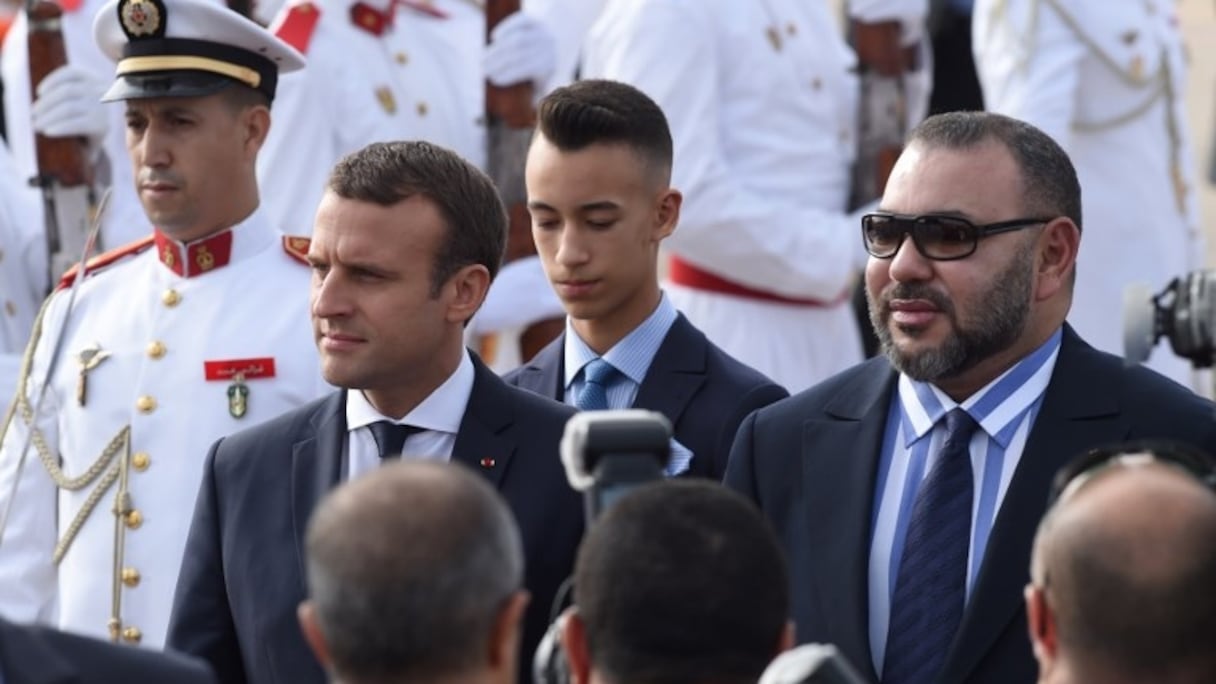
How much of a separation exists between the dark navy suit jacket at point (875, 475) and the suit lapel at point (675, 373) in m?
0.63

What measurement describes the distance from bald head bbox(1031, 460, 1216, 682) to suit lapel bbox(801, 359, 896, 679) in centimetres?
107

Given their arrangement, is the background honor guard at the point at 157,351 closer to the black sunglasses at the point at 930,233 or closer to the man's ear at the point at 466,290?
the man's ear at the point at 466,290

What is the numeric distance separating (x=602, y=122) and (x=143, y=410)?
1.08 m

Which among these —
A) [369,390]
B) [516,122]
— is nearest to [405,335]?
[369,390]

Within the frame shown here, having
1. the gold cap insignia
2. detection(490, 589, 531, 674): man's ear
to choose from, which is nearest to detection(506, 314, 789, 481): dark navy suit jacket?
the gold cap insignia

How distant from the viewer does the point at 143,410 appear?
572cm

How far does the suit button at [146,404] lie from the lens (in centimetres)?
571

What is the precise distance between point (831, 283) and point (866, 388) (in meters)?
3.29

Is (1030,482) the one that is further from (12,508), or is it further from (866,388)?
(12,508)

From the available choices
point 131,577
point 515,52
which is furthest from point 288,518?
point 515,52

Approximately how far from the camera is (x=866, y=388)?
479cm

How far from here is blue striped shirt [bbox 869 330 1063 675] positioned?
453 centimetres

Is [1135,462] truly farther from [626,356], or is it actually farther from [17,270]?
[17,270]

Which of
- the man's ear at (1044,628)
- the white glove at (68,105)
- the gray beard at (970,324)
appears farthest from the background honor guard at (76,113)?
the man's ear at (1044,628)
